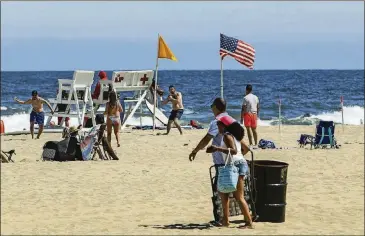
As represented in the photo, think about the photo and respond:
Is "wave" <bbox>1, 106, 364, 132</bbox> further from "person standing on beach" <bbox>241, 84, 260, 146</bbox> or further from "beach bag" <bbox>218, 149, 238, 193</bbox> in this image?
"beach bag" <bbox>218, 149, 238, 193</bbox>

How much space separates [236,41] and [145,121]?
1196 centimetres

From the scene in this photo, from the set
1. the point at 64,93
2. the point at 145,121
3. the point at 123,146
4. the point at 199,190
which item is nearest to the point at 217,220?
the point at 199,190

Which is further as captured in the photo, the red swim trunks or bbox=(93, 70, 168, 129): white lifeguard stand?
bbox=(93, 70, 168, 129): white lifeguard stand

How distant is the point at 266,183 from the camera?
27.8 ft

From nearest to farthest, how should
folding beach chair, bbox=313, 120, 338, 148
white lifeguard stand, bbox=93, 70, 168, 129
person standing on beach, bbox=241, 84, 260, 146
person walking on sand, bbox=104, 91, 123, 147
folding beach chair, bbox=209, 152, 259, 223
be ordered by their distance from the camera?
folding beach chair, bbox=209, 152, 259, 223 < person walking on sand, bbox=104, 91, 123, 147 < person standing on beach, bbox=241, 84, 260, 146 < folding beach chair, bbox=313, 120, 338, 148 < white lifeguard stand, bbox=93, 70, 168, 129

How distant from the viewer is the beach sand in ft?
27.9

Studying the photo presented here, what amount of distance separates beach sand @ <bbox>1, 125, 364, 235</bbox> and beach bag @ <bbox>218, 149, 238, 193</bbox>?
1.85ft

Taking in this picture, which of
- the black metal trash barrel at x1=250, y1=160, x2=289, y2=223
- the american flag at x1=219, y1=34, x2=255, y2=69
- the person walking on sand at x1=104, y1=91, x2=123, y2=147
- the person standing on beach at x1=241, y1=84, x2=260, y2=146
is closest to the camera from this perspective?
the black metal trash barrel at x1=250, y1=160, x2=289, y2=223

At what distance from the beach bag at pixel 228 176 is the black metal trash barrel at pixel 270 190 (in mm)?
651

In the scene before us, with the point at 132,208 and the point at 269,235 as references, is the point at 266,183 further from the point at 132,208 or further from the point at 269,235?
the point at 132,208

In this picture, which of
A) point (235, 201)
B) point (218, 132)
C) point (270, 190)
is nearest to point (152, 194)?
point (235, 201)

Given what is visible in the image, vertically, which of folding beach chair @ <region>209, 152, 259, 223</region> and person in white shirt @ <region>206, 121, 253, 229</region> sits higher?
person in white shirt @ <region>206, 121, 253, 229</region>

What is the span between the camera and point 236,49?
1777cm

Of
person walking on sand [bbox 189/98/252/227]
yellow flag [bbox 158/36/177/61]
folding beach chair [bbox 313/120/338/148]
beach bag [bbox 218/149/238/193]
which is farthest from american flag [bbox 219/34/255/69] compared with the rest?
beach bag [bbox 218/149/238/193]
